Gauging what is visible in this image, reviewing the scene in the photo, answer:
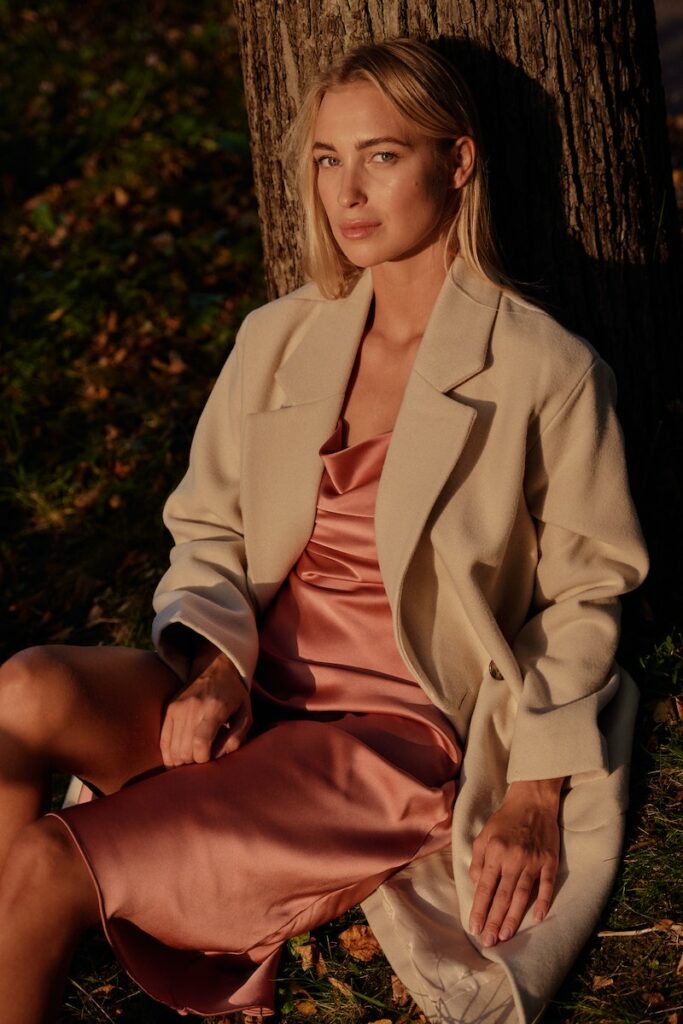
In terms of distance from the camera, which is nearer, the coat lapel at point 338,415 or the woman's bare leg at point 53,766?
the woman's bare leg at point 53,766

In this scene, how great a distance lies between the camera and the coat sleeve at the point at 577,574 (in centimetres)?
286

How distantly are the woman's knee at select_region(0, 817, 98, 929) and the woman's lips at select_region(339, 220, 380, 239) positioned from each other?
1.48 m

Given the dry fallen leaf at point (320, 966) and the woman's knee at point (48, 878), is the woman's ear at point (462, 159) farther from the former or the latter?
the dry fallen leaf at point (320, 966)

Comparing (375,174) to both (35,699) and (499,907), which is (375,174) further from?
(499,907)

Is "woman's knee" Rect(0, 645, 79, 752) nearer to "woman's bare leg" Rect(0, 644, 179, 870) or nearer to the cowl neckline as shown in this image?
"woman's bare leg" Rect(0, 644, 179, 870)

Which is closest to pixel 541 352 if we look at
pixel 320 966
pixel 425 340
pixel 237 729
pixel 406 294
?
pixel 425 340

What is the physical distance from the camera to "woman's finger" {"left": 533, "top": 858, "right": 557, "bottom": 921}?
278cm

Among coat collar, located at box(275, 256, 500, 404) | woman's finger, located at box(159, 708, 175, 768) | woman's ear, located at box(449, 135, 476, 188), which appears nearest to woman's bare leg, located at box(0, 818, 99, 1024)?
woman's finger, located at box(159, 708, 175, 768)

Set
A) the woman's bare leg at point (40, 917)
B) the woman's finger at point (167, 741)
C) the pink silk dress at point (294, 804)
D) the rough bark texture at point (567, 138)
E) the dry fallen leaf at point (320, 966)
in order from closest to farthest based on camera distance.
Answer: the woman's bare leg at point (40, 917) < the pink silk dress at point (294, 804) < the woman's finger at point (167, 741) < the dry fallen leaf at point (320, 966) < the rough bark texture at point (567, 138)

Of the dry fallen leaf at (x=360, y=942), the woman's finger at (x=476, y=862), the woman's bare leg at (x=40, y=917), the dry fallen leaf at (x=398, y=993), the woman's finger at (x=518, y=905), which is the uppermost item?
the woman's bare leg at (x=40, y=917)

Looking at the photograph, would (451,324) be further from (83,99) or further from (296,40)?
(83,99)

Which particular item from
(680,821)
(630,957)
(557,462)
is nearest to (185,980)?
(630,957)

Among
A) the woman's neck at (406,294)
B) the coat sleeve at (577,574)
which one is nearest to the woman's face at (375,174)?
the woman's neck at (406,294)

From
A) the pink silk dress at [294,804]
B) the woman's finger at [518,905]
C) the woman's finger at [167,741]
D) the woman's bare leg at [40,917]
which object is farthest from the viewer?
the woman's finger at [167,741]
